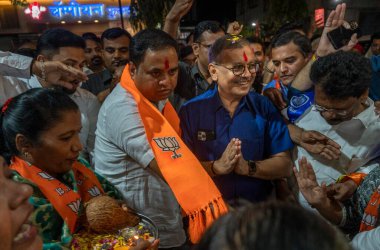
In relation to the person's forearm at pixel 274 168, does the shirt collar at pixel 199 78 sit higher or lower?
higher

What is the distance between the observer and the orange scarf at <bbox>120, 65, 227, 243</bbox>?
1459mm

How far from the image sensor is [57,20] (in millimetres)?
15844

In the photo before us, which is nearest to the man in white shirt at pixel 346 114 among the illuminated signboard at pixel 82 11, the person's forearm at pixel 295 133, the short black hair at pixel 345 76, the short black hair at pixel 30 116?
the short black hair at pixel 345 76

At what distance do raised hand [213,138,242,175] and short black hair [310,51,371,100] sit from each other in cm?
67

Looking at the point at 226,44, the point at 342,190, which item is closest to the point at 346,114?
the point at 342,190

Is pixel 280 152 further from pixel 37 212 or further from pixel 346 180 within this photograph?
pixel 37 212

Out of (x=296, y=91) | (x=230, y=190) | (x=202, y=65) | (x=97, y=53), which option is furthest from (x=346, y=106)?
(x=97, y=53)

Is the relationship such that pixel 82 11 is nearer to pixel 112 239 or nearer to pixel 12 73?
pixel 12 73

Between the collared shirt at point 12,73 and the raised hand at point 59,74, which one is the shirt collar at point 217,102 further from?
the collared shirt at point 12,73

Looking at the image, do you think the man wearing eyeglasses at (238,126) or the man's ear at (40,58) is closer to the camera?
the man wearing eyeglasses at (238,126)

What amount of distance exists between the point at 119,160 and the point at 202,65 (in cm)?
181

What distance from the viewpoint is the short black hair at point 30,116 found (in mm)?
1449

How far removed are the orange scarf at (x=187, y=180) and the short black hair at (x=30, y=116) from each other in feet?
1.42

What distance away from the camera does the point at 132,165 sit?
1.76m
